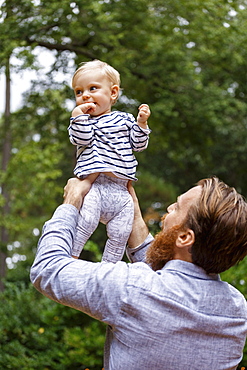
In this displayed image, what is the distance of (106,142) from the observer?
2291mm

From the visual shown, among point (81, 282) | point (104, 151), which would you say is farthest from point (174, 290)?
point (104, 151)

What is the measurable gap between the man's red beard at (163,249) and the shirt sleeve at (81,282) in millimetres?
234

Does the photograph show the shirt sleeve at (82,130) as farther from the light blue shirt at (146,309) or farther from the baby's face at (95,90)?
the light blue shirt at (146,309)

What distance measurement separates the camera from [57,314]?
641cm

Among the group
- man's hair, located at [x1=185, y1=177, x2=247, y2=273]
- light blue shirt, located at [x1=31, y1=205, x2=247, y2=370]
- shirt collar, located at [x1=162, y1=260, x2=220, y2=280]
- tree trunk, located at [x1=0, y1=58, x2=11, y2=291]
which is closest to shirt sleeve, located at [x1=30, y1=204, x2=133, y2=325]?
light blue shirt, located at [x1=31, y1=205, x2=247, y2=370]

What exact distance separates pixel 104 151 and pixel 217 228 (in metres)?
0.67

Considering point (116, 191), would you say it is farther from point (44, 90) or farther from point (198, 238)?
point (44, 90)

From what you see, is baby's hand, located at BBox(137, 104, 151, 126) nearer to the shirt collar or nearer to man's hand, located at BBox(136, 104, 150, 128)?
man's hand, located at BBox(136, 104, 150, 128)

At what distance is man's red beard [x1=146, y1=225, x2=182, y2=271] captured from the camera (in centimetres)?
199

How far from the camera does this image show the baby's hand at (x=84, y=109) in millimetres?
2284

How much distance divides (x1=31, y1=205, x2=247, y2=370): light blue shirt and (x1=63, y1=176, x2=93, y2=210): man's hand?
314 millimetres

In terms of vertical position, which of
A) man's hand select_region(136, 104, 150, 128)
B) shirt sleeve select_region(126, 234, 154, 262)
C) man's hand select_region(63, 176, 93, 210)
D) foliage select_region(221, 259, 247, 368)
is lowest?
foliage select_region(221, 259, 247, 368)

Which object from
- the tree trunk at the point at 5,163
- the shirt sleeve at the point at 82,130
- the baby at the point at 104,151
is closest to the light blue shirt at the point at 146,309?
the baby at the point at 104,151

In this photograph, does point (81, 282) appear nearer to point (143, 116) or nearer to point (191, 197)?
point (191, 197)
